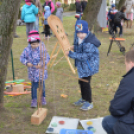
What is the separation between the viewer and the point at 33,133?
2.40 metres

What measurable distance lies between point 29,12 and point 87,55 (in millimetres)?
3570

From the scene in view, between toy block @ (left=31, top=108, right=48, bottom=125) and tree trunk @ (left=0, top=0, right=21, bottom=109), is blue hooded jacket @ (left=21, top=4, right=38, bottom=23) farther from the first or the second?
toy block @ (left=31, top=108, right=48, bottom=125)

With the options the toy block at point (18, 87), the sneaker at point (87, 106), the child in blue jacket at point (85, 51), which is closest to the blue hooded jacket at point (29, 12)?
the toy block at point (18, 87)

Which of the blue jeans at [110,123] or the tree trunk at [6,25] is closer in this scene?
the blue jeans at [110,123]

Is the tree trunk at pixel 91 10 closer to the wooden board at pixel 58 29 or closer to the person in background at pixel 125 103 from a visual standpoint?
the wooden board at pixel 58 29

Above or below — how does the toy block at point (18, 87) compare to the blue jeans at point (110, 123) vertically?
below

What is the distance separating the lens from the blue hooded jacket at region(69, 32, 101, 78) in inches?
106

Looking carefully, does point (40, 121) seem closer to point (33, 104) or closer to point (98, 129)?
point (33, 104)

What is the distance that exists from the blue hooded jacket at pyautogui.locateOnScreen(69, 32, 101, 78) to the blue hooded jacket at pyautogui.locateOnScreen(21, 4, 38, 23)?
336 cm

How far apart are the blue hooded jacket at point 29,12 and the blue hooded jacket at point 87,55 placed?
3357 mm

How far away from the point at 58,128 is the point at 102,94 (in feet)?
3.85

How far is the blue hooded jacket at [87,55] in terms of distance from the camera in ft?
8.81

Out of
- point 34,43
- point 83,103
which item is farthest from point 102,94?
point 34,43

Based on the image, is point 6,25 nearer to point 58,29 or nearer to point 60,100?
point 60,100
